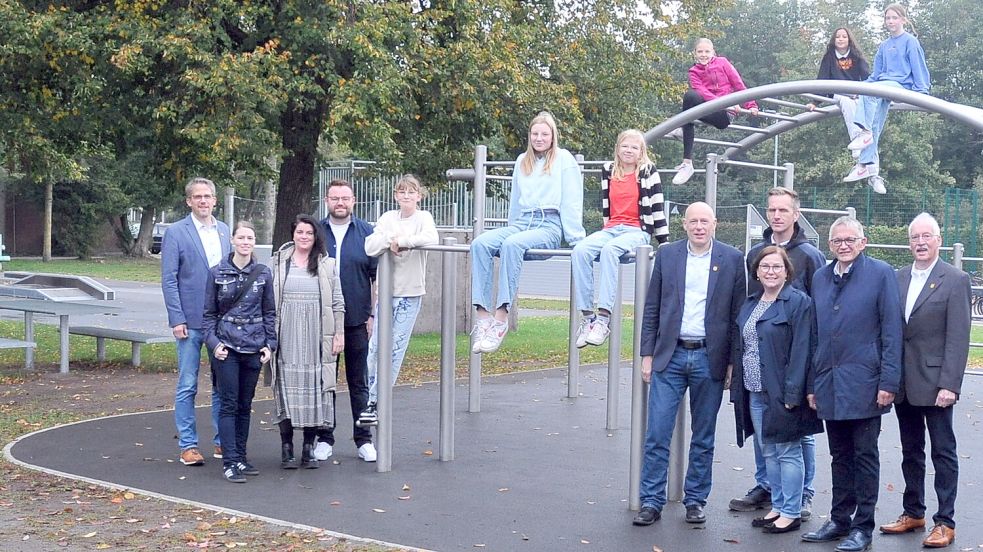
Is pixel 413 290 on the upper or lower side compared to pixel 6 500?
upper

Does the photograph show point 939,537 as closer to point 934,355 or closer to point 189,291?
point 934,355

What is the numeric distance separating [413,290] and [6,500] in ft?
9.66

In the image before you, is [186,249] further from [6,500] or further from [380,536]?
[380,536]

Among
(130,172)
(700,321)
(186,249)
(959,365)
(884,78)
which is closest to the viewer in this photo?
(959,365)

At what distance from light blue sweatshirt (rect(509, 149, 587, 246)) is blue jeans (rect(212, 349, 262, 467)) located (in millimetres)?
2049

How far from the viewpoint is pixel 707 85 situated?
9.97 metres

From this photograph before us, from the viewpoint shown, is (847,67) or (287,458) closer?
(287,458)

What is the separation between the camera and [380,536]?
6.15m

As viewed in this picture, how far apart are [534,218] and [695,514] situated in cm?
214

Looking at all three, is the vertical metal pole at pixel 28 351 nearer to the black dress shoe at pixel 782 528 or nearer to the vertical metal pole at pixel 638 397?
the vertical metal pole at pixel 638 397

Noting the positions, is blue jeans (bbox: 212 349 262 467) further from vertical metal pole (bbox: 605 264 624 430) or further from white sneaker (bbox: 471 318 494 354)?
vertical metal pole (bbox: 605 264 624 430)

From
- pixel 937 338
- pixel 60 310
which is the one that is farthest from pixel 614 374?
pixel 60 310

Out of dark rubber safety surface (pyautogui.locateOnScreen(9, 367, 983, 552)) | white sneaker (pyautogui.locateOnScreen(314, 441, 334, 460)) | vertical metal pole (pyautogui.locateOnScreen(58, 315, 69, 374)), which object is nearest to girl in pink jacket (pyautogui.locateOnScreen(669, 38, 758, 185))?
dark rubber safety surface (pyautogui.locateOnScreen(9, 367, 983, 552))

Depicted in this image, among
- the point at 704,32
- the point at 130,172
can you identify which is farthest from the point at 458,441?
the point at 130,172
